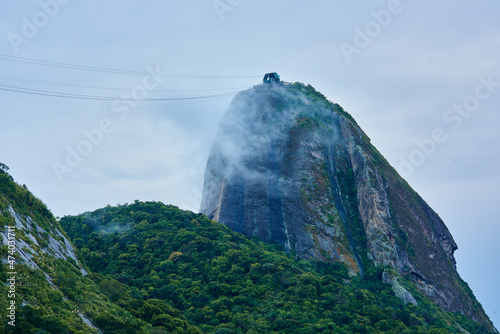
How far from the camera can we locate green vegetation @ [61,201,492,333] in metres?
59.1

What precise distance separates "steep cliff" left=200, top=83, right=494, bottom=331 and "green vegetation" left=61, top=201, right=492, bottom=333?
13.6 feet

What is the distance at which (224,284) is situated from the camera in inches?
2608

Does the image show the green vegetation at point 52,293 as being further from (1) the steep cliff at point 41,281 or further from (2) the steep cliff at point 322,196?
(2) the steep cliff at point 322,196

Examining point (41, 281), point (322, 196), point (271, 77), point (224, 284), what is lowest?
point (41, 281)

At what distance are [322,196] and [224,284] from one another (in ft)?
87.6

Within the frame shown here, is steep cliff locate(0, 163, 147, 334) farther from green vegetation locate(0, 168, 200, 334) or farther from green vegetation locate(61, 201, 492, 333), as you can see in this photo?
green vegetation locate(61, 201, 492, 333)

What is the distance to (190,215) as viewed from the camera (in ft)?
267

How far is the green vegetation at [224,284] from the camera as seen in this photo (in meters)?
59.1

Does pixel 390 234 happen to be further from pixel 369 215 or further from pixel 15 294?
pixel 15 294

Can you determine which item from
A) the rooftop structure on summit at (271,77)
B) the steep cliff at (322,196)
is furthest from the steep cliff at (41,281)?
the rooftop structure on summit at (271,77)

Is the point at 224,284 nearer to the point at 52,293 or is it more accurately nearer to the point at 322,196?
the point at 322,196

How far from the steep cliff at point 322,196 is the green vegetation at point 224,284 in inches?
164

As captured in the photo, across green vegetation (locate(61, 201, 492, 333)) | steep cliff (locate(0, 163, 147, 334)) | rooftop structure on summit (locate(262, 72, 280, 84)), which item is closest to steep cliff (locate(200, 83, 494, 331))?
rooftop structure on summit (locate(262, 72, 280, 84))

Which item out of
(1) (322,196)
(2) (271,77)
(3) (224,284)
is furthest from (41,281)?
(2) (271,77)
